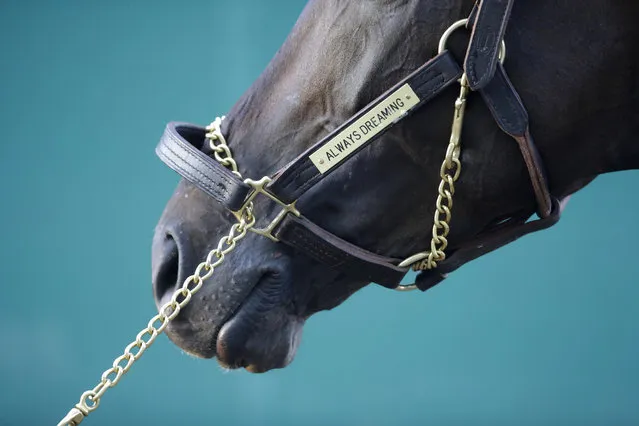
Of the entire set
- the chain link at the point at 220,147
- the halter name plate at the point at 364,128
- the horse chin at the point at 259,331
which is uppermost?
the chain link at the point at 220,147

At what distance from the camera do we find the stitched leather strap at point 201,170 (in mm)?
1009

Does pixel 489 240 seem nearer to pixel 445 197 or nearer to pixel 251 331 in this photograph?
pixel 445 197

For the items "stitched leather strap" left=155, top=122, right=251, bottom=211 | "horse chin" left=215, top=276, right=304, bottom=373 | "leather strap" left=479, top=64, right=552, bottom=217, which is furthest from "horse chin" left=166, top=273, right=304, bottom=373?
"leather strap" left=479, top=64, right=552, bottom=217

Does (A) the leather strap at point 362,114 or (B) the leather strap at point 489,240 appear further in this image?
(B) the leather strap at point 489,240

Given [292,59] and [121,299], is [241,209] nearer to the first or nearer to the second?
[292,59]

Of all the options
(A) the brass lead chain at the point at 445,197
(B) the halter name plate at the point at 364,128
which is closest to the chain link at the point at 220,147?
(B) the halter name plate at the point at 364,128

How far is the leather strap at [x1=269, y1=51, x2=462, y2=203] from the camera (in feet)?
3.02

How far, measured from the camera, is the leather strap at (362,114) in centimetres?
92

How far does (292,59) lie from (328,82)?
0.08m

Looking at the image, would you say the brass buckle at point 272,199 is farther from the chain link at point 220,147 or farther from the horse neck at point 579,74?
the horse neck at point 579,74

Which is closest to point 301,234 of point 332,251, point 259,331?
point 332,251

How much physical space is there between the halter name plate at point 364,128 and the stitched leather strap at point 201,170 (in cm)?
10

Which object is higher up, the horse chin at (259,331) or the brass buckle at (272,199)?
the brass buckle at (272,199)

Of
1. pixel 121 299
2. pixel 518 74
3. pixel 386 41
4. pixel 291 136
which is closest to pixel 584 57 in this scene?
pixel 518 74
